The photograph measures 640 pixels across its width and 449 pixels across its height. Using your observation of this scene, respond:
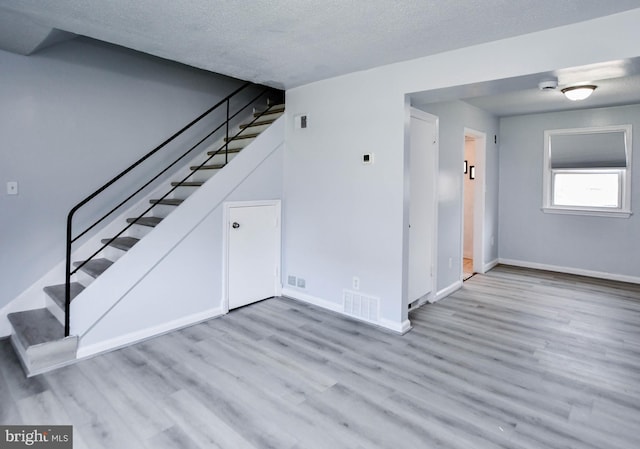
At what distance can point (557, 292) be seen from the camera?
16.1 feet

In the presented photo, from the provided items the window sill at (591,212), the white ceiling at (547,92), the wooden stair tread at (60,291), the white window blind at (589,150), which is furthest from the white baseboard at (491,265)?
the wooden stair tread at (60,291)

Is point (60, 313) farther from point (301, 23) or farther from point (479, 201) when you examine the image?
point (479, 201)

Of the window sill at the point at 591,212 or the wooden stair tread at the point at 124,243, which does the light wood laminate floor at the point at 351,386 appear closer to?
the wooden stair tread at the point at 124,243

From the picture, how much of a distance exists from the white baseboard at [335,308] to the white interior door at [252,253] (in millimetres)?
237

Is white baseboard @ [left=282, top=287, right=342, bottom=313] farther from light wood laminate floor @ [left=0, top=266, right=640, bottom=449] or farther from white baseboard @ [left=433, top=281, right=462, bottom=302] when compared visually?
white baseboard @ [left=433, top=281, right=462, bottom=302]

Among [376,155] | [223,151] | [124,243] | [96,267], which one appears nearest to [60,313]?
[96,267]

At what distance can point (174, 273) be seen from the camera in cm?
360

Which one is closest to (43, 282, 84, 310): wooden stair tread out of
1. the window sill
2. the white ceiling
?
the white ceiling

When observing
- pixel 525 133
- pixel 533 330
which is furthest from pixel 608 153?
pixel 533 330

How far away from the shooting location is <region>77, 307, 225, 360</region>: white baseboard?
3.04m

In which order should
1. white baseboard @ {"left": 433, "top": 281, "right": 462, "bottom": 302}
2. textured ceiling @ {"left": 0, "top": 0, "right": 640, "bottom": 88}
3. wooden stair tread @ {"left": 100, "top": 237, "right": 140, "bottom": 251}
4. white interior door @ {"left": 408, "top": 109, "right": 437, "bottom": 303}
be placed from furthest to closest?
white baseboard @ {"left": 433, "top": 281, "right": 462, "bottom": 302} → white interior door @ {"left": 408, "top": 109, "right": 437, "bottom": 303} → wooden stair tread @ {"left": 100, "top": 237, "right": 140, "bottom": 251} → textured ceiling @ {"left": 0, "top": 0, "right": 640, "bottom": 88}

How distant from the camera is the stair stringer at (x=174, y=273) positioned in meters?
3.11

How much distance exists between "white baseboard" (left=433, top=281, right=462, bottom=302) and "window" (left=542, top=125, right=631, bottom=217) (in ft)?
7.68

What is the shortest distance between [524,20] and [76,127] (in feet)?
13.0
